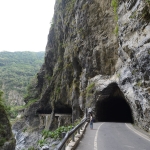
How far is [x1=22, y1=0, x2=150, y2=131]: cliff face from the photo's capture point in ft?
48.3

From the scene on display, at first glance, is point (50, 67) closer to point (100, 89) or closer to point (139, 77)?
point (100, 89)

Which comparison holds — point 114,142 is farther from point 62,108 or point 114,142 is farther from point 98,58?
point 62,108

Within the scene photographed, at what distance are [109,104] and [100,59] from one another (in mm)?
7851

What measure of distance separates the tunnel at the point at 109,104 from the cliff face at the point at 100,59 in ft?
0.44

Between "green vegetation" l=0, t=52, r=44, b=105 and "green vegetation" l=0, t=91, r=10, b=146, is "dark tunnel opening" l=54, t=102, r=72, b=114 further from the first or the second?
"green vegetation" l=0, t=52, r=44, b=105

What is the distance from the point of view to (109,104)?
30984mm

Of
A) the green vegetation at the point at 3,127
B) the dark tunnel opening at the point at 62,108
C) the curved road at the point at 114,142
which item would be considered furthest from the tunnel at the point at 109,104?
the curved road at the point at 114,142

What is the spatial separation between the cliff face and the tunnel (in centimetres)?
13

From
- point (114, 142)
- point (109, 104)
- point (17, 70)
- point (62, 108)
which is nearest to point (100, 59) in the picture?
point (109, 104)

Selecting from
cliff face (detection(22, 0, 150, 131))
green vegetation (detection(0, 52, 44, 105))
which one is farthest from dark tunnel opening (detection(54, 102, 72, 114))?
green vegetation (detection(0, 52, 44, 105))

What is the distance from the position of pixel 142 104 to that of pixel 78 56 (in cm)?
1987

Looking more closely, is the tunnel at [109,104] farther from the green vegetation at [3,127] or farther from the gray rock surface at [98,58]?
the green vegetation at [3,127]

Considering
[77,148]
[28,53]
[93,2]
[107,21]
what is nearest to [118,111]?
[107,21]

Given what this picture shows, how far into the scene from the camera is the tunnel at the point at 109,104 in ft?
83.6
